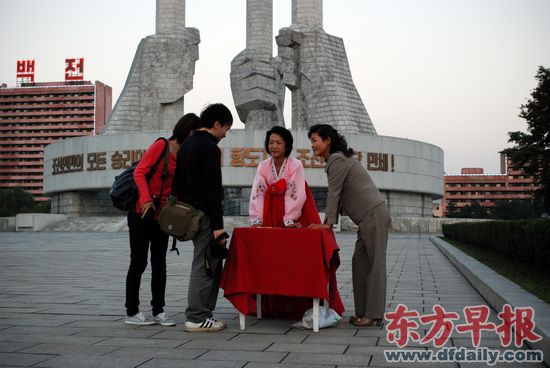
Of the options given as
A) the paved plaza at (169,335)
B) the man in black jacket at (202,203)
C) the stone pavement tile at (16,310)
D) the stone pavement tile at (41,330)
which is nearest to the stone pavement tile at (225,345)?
the paved plaza at (169,335)

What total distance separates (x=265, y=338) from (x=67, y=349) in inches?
53.5

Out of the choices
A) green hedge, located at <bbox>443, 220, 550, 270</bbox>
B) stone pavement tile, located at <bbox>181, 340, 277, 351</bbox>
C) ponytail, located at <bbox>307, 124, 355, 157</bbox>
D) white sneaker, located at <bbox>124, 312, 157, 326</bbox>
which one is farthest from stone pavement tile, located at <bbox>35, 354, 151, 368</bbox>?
green hedge, located at <bbox>443, 220, 550, 270</bbox>

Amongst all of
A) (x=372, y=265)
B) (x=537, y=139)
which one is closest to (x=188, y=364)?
(x=372, y=265)

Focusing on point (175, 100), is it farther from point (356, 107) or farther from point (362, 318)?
point (362, 318)

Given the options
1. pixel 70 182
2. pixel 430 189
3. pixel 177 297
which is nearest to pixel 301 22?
pixel 430 189

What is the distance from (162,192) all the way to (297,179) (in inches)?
44.2

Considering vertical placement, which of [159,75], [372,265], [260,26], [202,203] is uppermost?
[260,26]

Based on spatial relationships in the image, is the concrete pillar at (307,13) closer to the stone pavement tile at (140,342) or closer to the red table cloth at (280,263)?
the red table cloth at (280,263)

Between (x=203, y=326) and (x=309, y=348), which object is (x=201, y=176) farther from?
(x=309, y=348)

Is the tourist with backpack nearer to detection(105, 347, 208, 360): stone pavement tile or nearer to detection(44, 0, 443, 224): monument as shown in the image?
detection(105, 347, 208, 360): stone pavement tile

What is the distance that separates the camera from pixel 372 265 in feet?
16.3

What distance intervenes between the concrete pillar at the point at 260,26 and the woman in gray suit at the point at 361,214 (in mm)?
35668

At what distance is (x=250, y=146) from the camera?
36.1 meters

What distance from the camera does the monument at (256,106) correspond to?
37.7 m
